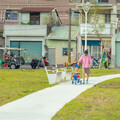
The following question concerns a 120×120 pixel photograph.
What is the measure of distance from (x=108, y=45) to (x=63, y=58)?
5834 millimetres

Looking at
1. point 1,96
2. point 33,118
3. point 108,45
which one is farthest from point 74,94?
point 108,45

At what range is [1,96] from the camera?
1463 cm

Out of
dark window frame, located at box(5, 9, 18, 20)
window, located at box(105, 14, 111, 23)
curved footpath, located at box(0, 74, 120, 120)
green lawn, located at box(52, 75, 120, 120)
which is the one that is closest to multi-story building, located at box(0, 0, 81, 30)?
dark window frame, located at box(5, 9, 18, 20)

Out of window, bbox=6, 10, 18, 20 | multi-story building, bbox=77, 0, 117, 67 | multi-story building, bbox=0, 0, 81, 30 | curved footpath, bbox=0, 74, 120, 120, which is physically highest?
multi-story building, bbox=0, 0, 81, 30

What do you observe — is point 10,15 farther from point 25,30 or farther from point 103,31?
point 103,31

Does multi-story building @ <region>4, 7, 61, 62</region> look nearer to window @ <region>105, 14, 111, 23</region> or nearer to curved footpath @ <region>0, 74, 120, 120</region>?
window @ <region>105, 14, 111, 23</region>

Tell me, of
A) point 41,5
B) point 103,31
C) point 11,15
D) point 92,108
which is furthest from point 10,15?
point 92,108

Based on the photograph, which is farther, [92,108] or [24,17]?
[24,17]

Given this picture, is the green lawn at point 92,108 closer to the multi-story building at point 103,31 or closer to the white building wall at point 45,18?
the multi-story building at point 103,31

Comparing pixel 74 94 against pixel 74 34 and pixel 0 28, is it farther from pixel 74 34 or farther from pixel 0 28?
pixel 0 28

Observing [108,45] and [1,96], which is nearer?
[1,96]

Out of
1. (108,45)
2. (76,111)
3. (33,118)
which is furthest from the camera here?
(108,45)

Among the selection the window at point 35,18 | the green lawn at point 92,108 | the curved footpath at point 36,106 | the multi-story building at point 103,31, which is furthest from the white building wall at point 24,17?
the green lawn at point 92,108

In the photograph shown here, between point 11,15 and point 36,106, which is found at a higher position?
point 11,15
